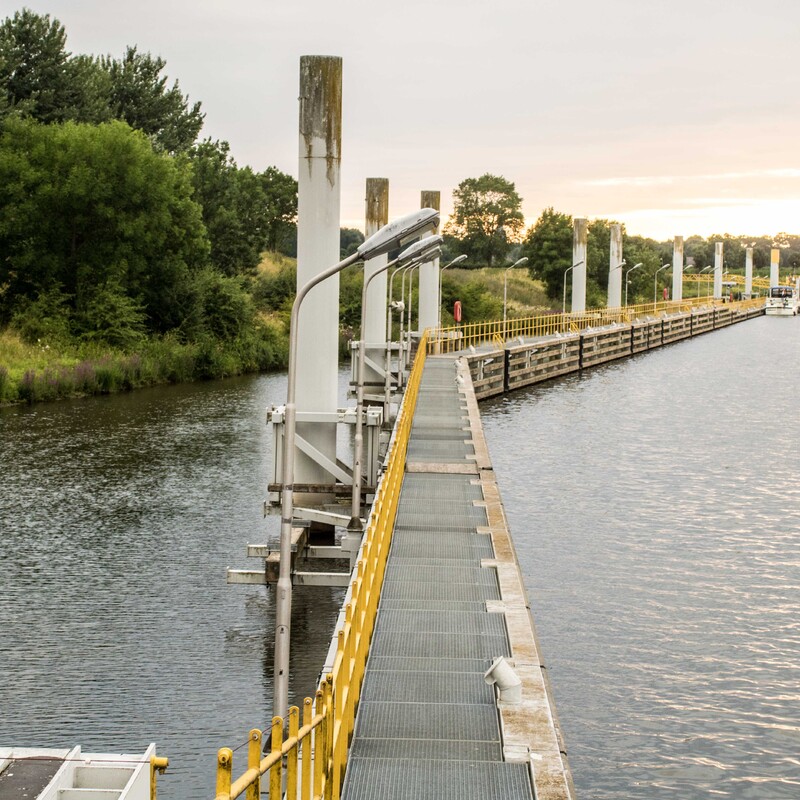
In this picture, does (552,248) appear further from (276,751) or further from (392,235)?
(276,751)

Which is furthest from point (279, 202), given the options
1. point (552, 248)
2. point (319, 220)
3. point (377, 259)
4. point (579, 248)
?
point (319, 220)

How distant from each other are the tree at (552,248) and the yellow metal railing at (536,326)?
1049 cm

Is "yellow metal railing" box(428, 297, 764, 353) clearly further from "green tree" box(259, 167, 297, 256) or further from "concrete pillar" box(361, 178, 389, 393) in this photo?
"green tree" box(259, 167, 297, 256)

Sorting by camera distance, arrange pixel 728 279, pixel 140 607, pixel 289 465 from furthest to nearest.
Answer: pixel 728 279 → pixel 140 607 → pixel 289 465

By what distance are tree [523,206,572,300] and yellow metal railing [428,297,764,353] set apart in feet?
34.4

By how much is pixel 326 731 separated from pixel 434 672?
10.8 ft

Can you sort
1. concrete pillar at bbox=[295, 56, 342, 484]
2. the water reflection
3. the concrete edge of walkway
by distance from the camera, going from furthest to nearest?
1. concrete pillar at bbox=[295, 56, 342, 484]
2. the water reflection
3. the concrete edge of walkway

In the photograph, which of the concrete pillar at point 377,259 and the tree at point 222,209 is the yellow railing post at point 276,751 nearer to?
the concrete pillar at point 377,259

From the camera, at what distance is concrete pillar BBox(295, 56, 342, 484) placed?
698 inches

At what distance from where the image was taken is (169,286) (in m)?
55.8

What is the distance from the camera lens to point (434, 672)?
10773 millimetres

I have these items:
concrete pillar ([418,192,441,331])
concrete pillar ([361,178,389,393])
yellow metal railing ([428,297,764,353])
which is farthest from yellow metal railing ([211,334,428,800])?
yellow metal railing ([428,297,764,353])

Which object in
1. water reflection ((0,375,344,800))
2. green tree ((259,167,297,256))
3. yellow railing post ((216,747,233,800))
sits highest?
green tree ((259,167,297,256))

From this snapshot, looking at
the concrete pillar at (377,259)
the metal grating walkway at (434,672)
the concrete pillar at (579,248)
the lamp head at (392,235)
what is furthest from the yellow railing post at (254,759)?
the concrete pillar at (579,248)
